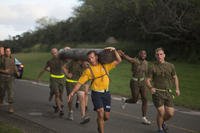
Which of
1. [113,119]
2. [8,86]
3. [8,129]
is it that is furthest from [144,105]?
[8,86]

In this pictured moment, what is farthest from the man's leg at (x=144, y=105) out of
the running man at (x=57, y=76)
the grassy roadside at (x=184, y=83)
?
the grassy roadside at (x=184, y=83)

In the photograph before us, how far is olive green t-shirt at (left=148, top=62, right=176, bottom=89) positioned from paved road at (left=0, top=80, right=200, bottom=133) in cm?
126

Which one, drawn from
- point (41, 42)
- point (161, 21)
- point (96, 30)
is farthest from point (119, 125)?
point (41, 42)

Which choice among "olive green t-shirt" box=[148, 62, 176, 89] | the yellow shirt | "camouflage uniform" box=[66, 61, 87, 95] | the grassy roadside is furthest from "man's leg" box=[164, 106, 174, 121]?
the grassy roadside

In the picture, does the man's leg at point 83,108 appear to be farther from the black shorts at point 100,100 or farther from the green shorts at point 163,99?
the black shorts at point 100,100

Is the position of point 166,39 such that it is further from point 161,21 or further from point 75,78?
point 75,78

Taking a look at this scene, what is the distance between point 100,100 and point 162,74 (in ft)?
5.43

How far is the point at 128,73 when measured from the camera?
31.9 m

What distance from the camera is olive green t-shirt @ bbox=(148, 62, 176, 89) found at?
415 inches

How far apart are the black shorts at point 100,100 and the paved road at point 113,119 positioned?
1.52 m

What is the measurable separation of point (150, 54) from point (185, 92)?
19.5 metres

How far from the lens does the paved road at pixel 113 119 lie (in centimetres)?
1152

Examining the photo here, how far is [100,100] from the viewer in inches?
383

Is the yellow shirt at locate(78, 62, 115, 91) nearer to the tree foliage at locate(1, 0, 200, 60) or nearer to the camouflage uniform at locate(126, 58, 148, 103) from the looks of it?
the camouflage uniform at locate(126, 58, 148, 103)
